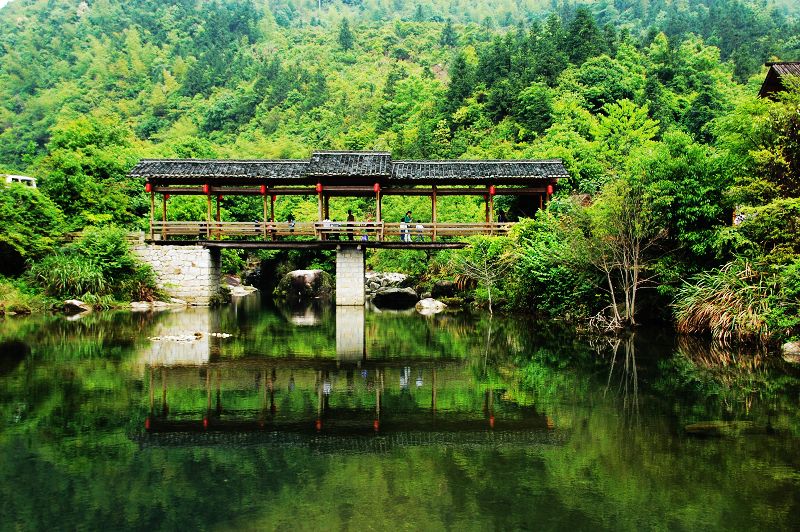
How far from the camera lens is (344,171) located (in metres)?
25.9

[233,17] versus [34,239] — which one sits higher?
[233,17]

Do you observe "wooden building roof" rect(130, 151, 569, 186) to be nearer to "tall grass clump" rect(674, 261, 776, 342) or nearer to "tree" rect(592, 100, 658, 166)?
"tree" rect(592, 100, 658, 166)

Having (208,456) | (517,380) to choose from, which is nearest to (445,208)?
(517,380)

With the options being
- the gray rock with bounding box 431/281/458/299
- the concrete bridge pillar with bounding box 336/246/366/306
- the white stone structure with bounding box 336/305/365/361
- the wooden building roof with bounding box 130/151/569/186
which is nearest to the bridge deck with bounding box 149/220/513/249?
the concrete bridge pillar with bounding box 336/246/366/306

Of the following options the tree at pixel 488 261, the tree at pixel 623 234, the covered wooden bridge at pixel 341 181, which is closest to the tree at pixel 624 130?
the covered wooden bridge at pixel 341 181

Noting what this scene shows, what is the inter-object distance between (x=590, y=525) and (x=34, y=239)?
82.1ft

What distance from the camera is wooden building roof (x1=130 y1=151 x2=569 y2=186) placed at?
26219 mm

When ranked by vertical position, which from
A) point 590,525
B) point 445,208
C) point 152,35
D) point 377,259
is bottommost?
point 590,525

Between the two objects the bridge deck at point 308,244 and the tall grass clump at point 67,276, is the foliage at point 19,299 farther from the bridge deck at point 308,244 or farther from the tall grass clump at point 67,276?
the bridge deck at point 308,244

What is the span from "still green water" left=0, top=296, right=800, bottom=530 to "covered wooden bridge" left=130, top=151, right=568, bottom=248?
11815mm

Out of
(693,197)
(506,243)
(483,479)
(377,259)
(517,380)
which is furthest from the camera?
(377,259)

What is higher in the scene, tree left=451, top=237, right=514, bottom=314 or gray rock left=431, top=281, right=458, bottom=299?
tree left=451, top=237, right=514, bottom=314

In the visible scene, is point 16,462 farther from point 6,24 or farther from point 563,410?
point 6,24

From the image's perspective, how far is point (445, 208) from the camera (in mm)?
35312
